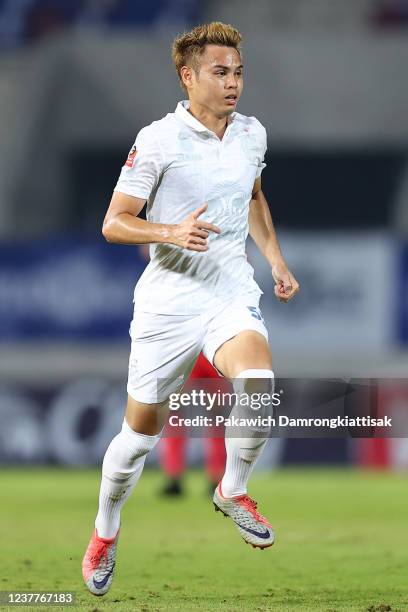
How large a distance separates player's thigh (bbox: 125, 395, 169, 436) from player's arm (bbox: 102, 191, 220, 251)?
71cm

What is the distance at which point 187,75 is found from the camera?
6.04 metres

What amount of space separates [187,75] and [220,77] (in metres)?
0.18

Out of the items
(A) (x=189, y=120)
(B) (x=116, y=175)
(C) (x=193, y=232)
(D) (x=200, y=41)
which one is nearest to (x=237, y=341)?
(C) (x=193, y=232)

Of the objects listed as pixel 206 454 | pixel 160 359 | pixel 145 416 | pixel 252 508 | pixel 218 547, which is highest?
pixel 160 359

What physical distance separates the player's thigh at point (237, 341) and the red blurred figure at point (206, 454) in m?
4.45

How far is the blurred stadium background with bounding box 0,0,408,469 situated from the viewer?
535 inches

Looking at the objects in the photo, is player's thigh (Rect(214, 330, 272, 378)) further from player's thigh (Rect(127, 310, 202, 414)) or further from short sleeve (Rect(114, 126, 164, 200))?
short sleeve (Rect(114, 126, 164, 200))

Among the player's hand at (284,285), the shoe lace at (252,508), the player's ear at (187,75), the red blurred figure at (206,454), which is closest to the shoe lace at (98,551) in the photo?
the shoe lace at (252,508)

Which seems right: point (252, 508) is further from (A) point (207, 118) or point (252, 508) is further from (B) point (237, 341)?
(A) point (207, 118)

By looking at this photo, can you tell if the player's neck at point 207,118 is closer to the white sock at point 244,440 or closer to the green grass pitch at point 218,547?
the white sock at point 244,440

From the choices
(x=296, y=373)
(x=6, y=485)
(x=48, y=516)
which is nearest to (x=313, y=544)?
(x=48, y=516)

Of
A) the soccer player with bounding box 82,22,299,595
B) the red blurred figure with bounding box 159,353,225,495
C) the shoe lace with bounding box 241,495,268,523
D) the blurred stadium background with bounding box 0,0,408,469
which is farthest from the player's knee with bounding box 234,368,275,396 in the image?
the blurred stadium background with bounding box 0,0,408,469

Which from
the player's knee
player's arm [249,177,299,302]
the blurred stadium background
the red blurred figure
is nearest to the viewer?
the player's knee

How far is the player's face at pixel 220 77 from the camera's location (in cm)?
593
